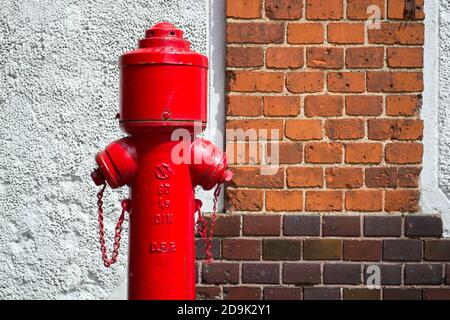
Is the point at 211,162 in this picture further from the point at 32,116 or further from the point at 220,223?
the point at 32,116

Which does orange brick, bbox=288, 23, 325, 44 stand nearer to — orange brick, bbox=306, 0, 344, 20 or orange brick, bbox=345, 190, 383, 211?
orange brick, bbox=306, 0, 344, 20

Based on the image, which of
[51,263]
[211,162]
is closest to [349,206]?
[211,162]

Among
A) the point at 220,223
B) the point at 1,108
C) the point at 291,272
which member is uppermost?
the point at 1,108

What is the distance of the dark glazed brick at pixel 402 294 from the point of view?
134 inches

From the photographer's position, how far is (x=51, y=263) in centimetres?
353

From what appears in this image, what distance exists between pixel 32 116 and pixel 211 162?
1.36 m

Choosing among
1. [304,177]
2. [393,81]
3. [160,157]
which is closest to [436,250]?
[304,177]

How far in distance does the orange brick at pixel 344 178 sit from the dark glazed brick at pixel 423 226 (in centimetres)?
28

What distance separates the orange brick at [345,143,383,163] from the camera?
3.40m

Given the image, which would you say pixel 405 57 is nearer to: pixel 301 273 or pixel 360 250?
pixel 360 250

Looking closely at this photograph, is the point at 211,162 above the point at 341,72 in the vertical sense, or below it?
below

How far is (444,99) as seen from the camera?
3.48 m

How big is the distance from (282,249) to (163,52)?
4.27 feet

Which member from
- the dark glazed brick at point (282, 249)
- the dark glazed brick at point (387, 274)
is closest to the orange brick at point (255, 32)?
the dark glazed brick at point (282, 249)
